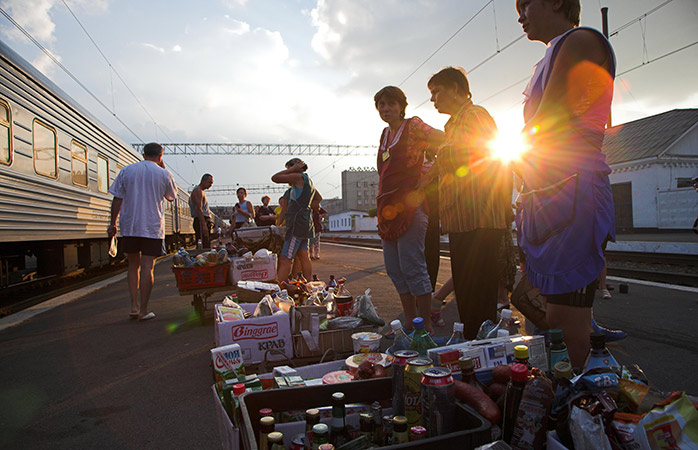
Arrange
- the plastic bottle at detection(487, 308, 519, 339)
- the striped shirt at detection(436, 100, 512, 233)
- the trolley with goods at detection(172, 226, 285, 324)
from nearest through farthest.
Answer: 1. the plastic bottle at detection(487, 308, 519, 339)
2. the striped shirt at detection(436, 100, 512, 233)
3. the trolley with goods at detection(172, 226, 285, 324)

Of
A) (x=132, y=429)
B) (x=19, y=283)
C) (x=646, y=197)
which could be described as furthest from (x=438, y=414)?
Answer: (x=646, y=197)

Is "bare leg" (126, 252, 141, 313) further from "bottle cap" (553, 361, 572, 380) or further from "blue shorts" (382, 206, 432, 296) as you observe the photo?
"bottle cap" (553, 361, 572, 380)

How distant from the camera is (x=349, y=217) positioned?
7900 cm

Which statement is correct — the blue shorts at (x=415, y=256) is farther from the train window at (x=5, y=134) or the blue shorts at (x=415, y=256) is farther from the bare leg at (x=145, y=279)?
the train window at (x=5, y=134)

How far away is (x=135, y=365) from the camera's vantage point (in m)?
3.40

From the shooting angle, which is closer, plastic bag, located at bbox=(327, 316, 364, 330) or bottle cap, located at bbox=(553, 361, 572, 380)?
bottle cap, located at bbox=(553, 361, 572, 380)

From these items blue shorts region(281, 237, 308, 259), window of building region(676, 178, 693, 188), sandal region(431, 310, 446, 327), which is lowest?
sandal region(431, 310, 446, 327)

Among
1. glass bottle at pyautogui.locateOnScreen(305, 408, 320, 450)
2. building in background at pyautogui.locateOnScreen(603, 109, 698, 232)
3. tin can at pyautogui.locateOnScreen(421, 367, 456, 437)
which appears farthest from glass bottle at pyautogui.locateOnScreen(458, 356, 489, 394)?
building in background at pyautogui.locateOnScreen(603, 109, 698, 232)

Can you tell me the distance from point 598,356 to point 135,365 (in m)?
3.29

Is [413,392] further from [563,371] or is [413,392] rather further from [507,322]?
[507,322]

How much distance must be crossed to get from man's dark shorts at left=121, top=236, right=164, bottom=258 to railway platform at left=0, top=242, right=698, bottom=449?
2.75 feet

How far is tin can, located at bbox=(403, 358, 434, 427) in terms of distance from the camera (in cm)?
150

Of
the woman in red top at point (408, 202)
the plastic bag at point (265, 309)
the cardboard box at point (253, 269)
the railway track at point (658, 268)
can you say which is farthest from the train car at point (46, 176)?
the railway track at point (658, 268)

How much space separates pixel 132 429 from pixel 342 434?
1531mm
